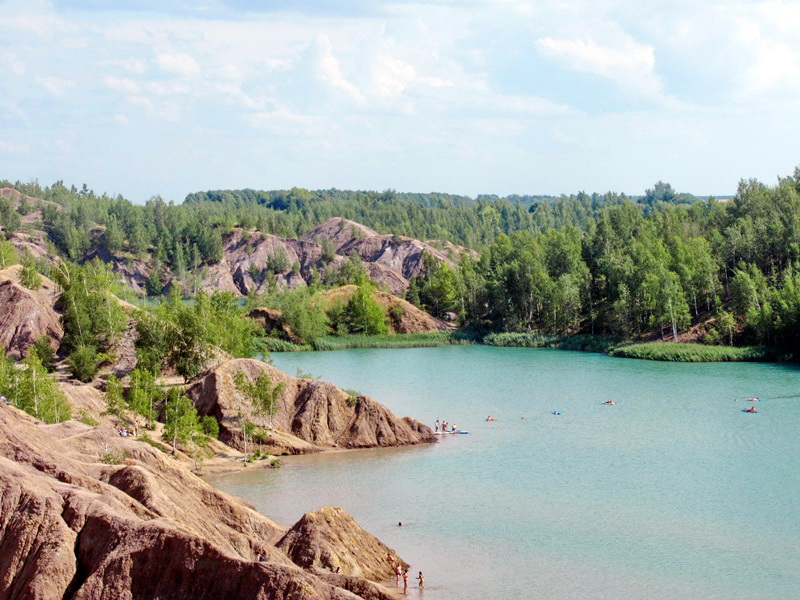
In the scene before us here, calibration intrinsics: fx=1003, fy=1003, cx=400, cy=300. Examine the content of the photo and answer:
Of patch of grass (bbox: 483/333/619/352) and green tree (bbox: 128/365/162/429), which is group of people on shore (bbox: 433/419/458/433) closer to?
green tree (bbox: 128/365/162/429)

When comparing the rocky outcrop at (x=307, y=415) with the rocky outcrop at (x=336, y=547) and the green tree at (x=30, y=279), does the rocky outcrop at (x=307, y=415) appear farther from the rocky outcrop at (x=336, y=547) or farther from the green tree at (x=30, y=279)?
the green tree at (x=30, y=279)

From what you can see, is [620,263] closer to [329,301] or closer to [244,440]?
[329,301]

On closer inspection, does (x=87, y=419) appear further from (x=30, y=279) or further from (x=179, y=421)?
(x=30, y=279)

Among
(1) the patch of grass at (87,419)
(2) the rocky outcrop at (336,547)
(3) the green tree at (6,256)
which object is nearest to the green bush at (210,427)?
(1) the patch of grass at (87,419)

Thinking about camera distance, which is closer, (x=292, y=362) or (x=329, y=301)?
(x=292, y=362)

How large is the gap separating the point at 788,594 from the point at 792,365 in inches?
2269

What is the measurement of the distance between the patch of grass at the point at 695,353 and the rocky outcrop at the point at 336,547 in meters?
62.3

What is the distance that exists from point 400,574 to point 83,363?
1638 inches

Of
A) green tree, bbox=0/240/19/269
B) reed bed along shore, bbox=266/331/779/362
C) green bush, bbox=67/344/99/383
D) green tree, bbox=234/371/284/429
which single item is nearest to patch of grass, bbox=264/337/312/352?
reed bed along shore, bbox=266/331/779/362

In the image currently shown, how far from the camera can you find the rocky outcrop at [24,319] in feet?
251

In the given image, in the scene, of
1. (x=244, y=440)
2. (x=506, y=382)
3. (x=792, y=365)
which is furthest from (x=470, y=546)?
(x=792, y=365)

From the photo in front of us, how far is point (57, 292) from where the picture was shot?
85.9 m

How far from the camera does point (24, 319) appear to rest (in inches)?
3066

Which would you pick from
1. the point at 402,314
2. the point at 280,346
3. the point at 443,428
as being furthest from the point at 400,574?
the point at 402,314
